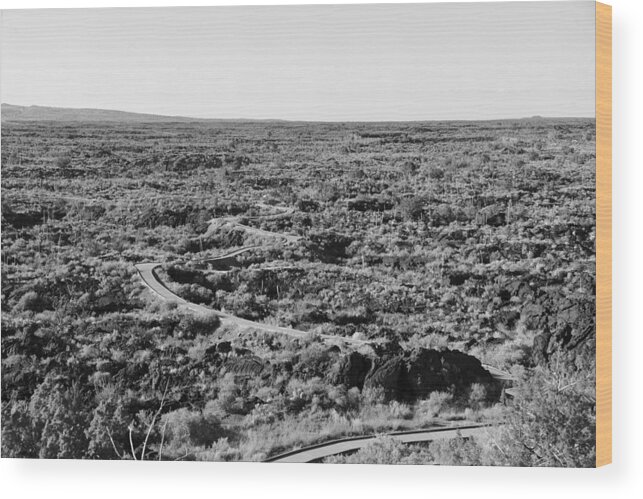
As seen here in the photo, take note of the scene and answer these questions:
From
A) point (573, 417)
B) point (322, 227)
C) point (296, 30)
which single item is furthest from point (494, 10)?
point (573, 417)

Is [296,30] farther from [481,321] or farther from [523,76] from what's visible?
[481,321]

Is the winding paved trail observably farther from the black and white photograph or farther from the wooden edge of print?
the wooden edge of print

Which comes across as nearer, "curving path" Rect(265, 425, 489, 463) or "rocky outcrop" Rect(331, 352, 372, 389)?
"curving path" Rect(265, 425, 489, 463)

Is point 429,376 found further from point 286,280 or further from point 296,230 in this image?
point 296,230

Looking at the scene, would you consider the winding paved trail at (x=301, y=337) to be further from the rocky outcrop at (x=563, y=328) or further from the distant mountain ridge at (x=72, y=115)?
the distant mountain ridge at (x=72, y=115)

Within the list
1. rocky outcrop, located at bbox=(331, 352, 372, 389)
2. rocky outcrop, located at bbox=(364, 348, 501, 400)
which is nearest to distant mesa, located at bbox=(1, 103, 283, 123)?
rocky outcrop, located at bbox=(331, 352, 372, 389)

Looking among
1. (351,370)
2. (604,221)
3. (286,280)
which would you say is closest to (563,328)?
(604,221)
